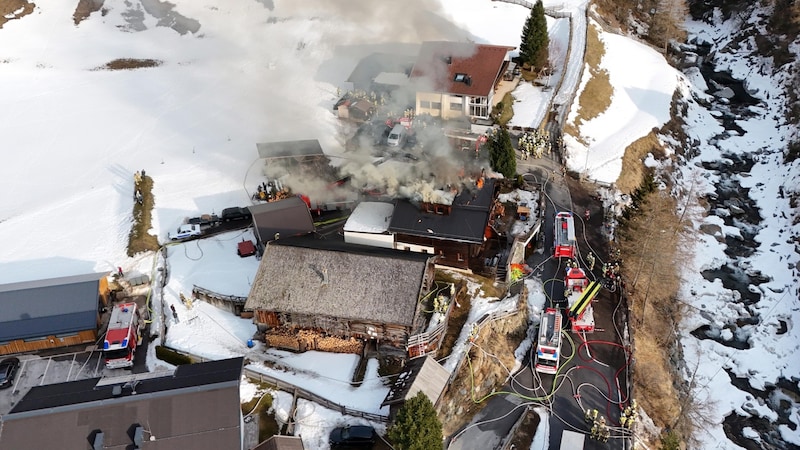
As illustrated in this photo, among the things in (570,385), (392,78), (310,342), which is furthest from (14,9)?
(570,385)

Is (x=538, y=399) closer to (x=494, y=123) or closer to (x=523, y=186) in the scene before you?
(x=523, y=186)

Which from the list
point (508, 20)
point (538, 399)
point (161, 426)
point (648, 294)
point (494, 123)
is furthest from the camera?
point (508, 20)

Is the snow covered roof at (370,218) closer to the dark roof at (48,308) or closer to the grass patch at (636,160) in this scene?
the dark roof at (48,308)

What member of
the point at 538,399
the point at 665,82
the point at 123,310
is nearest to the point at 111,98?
the point at 123,310

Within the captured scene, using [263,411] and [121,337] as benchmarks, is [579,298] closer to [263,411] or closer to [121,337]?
[263,411]

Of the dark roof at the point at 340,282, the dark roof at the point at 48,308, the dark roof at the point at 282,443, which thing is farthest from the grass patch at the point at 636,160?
the dark roof at the point at 48,308
